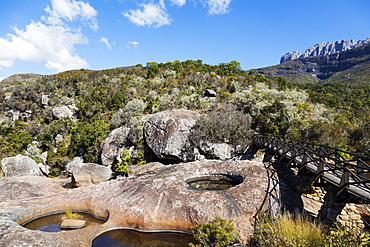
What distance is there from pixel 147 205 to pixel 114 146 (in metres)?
12.0

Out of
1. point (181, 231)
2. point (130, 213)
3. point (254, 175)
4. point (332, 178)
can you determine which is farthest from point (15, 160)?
point (332, 178)

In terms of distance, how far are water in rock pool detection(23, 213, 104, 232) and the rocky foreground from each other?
0.26 m

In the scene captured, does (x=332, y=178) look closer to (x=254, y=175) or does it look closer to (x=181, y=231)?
(x=254, y=175)

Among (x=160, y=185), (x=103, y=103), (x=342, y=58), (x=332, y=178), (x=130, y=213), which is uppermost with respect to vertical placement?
(x=342, y=58)

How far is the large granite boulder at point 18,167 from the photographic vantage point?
53.4 ft

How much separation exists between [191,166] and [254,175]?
Result: 3363mm

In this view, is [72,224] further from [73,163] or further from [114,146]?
[73,163]

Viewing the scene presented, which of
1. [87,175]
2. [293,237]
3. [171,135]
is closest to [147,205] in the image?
[293,237]

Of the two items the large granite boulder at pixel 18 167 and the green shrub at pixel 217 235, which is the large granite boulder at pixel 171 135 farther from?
the large granite boulder at pixel 18 167

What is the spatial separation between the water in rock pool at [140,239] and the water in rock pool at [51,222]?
1360 mm

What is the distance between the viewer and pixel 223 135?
623 inches

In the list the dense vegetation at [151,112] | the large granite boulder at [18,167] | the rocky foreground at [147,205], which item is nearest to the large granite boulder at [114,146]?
the dense vegetation at [151,112]

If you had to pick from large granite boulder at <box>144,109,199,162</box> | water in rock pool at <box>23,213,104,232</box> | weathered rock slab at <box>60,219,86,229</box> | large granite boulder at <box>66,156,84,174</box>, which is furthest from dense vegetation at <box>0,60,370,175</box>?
weathered rock slab at <box>60,219,86,229</box>

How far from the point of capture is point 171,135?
16.3 m
